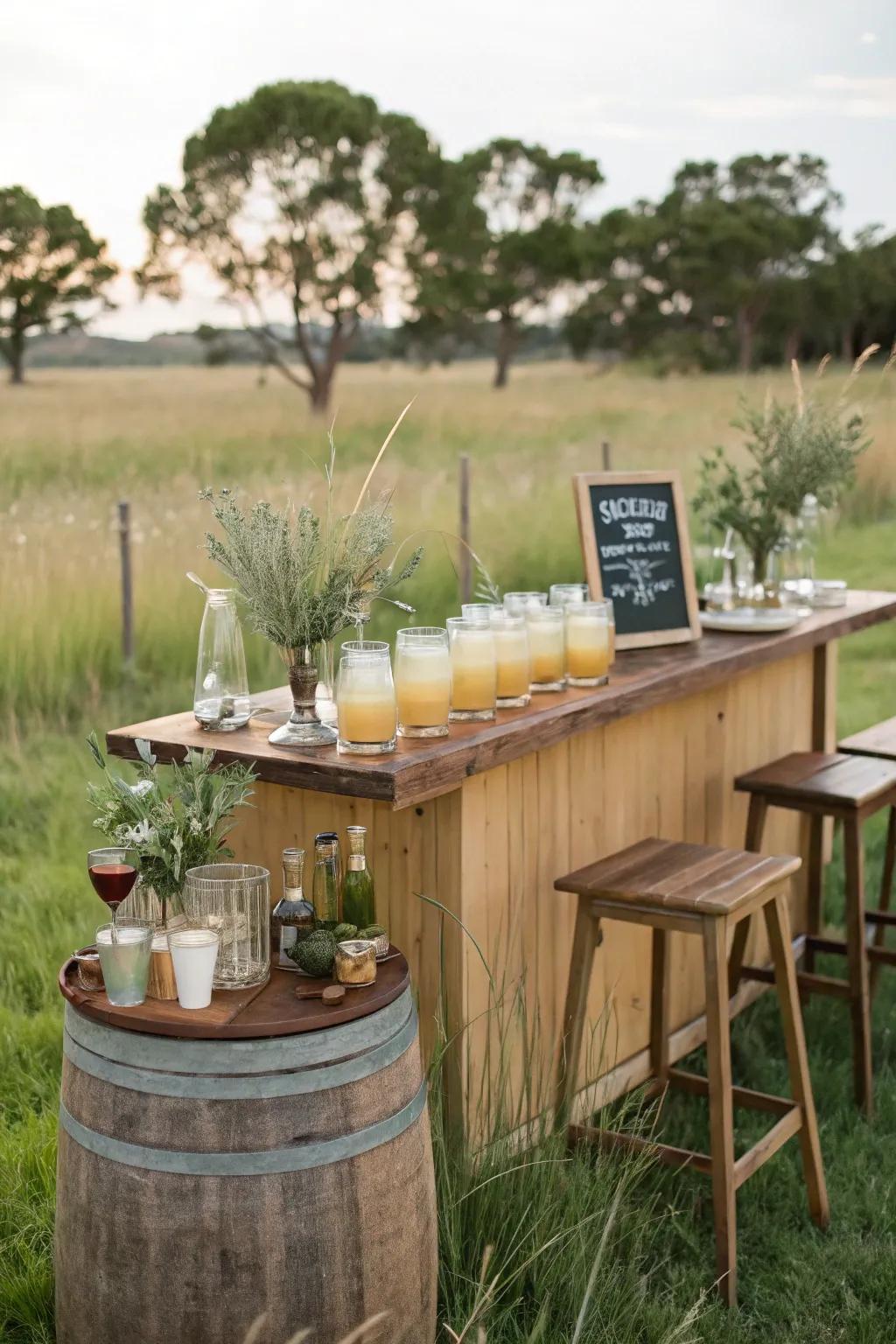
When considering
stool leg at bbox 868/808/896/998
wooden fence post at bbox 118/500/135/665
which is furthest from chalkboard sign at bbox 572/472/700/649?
wooden fence post at bbox 118/500/135/665

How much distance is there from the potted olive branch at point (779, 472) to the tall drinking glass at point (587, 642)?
968 millimetres

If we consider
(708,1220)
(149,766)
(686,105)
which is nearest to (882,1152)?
(708,1220)

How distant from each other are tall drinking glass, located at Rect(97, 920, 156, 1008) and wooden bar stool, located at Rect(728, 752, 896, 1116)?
76.1 inches

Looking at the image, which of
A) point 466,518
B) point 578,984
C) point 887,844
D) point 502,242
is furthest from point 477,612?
point 502,242

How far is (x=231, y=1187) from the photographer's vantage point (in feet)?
5.95

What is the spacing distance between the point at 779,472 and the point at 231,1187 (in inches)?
102

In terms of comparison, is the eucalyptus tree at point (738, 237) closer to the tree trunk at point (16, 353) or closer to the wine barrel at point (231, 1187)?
the tree trunk at point (16, 353)

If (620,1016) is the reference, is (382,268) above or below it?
above

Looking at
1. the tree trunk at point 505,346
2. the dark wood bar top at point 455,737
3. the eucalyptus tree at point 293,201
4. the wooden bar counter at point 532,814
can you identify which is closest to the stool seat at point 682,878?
the wooden bar counter at point 532,814

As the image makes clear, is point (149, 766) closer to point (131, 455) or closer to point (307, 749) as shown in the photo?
point (307, 749)

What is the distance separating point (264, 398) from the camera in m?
18.9

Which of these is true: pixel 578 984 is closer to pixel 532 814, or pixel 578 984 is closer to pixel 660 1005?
pixel 532 814

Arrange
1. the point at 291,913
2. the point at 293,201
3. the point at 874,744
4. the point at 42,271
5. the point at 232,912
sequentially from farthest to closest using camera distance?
the point at 293,201 → the point at 42,271 → the point at 874,744 → the point at 291,913 → the point at 232,912

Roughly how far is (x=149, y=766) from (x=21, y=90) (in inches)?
312
